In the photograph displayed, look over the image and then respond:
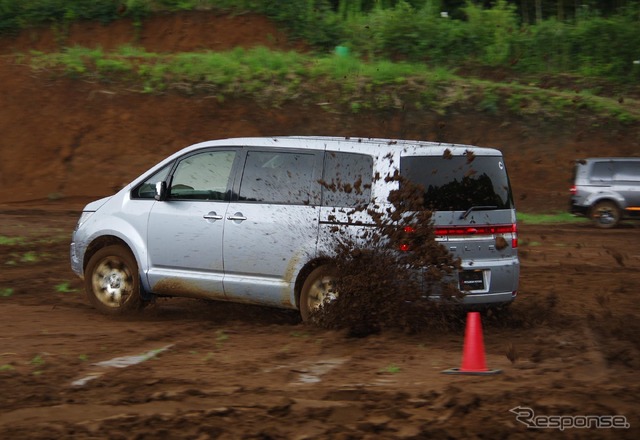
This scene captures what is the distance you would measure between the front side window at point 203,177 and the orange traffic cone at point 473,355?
308 centimetres

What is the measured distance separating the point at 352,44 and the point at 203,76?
5921mm

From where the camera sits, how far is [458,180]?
883 centimetres

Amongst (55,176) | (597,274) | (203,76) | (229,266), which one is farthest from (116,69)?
(229,266)

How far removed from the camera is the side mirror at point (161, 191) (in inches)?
380

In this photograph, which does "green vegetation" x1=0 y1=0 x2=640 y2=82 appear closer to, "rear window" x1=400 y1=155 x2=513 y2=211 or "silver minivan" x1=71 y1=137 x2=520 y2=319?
"silver minivan" x1=71 y1=137 x2=520 y2=319

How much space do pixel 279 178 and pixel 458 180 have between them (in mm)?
1721

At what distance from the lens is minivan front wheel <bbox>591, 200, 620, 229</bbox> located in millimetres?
21219

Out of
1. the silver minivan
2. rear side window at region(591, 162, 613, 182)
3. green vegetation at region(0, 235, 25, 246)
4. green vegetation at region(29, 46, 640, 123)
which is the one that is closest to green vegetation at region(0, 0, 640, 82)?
green vegetation at region(29, 46, 640, 123)

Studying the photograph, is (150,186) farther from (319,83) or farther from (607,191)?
(319,83)

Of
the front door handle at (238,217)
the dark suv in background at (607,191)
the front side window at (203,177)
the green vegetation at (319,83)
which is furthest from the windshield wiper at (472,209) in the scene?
the green vegetation at (319,83)

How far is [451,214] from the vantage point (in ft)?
28.5

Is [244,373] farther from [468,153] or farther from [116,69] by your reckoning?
[116,69]

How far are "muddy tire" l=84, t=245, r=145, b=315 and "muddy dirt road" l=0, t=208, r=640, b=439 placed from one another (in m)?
0.18

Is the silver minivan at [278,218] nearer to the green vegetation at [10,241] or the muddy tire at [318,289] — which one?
the muddy tire at [318,289]
